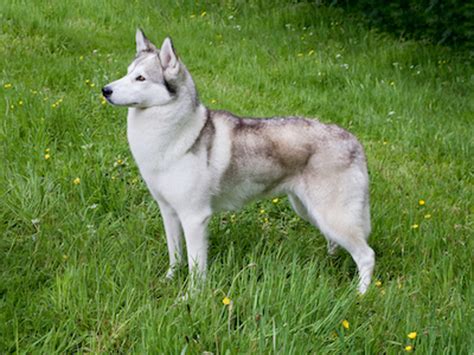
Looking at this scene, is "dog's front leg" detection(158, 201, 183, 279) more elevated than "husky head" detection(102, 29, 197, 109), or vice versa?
"husky head" detection(102, 29, 197, 109)

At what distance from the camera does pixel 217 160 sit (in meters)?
3.70

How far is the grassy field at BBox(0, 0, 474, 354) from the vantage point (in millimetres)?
2912

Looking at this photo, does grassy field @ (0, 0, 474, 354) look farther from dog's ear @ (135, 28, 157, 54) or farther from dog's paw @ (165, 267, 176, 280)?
dog's ear @ (135, 28, 157, 54)

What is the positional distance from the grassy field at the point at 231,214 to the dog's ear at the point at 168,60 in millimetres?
1012

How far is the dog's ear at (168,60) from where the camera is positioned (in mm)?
3490

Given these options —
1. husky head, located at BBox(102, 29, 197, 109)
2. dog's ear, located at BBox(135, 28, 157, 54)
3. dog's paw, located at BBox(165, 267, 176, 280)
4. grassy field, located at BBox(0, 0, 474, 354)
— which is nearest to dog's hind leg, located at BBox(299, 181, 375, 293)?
grassy field, located at BBox(0, 0, 474, 354)

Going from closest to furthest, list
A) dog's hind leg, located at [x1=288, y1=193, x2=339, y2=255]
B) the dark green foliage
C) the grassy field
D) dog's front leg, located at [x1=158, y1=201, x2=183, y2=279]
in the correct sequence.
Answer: the grassy field < dog's front leg, located at [x1=158, y1=201, x2=183, y2=279] < dog's hind leg, located at [x1=288, y1=193, x2=339, y2=255] < the dark green foliage

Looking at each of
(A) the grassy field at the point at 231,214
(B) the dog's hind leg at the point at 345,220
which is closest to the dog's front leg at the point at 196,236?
(A) the grassy field at the point at 231,214

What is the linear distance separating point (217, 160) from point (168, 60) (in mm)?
623

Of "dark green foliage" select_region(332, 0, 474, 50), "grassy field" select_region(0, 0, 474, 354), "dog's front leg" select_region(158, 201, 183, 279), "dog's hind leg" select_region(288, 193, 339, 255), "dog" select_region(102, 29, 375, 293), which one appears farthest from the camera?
"dark green foliage" select_region(332, 0, 474, 50)

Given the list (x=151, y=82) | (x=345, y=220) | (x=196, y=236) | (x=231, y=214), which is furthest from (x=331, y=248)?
(x=151, y=82)

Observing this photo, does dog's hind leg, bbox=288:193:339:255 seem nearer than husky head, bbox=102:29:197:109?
No

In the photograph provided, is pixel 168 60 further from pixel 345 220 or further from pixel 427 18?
pixel 427 18

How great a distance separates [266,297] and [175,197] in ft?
2.79
